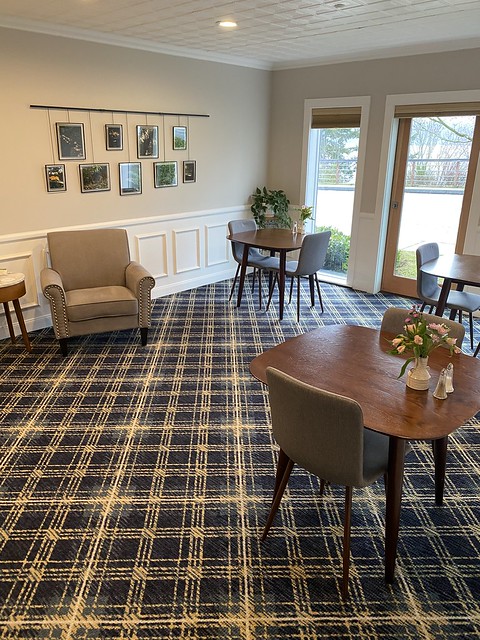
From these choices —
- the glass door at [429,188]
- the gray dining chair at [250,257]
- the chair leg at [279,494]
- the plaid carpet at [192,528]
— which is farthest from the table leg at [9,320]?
the glass door at [429,188]

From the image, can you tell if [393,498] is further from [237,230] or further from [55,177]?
[237,230]

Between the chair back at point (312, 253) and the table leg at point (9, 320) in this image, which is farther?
the chair back at point (312, 253)

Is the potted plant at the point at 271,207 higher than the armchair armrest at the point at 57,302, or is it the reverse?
the potted plant at the point at 271,207

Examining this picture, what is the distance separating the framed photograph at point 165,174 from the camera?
5324mm

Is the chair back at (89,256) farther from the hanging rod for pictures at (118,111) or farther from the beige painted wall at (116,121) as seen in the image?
the hanging rod for pictures at (118,111)

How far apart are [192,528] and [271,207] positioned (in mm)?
4918

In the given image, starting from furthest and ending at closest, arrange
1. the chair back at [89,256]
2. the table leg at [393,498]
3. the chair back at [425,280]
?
the chair back at [89,256]
the chair back at [425,280]
the table leg at [393,498]

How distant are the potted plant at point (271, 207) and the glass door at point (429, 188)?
1390 millimetres

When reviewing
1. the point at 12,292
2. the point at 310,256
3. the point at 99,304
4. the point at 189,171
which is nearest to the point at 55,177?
the point at 12,292

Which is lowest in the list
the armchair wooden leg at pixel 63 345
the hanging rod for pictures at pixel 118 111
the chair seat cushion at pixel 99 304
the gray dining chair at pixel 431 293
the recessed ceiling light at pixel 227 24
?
the armchair wooden leg at pixel 63 345

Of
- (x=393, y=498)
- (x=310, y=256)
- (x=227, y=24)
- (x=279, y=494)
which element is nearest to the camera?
(x=393, y=498)

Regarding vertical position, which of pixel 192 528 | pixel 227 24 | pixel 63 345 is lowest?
pixel 192 528

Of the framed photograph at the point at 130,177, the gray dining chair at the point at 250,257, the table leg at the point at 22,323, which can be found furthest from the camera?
the gray dining chair at the point at 250,257

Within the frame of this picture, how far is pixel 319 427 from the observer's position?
182cm
